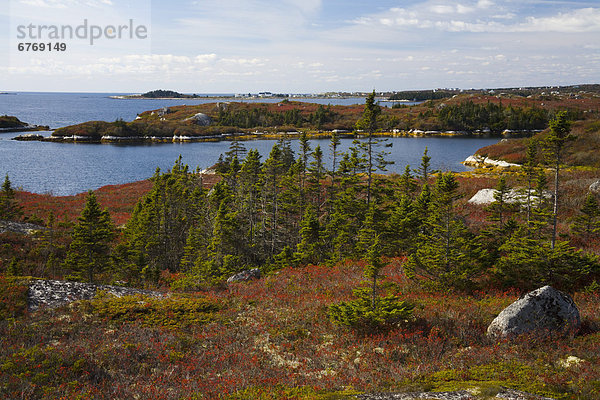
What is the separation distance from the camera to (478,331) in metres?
12.4

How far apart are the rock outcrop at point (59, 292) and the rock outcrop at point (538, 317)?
14465mm

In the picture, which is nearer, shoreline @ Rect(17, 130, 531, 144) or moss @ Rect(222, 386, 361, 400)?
moss @ Rect(222, 386, 361, 400)

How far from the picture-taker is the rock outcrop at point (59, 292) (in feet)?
49.1

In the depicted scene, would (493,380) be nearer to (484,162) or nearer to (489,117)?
(484,162)

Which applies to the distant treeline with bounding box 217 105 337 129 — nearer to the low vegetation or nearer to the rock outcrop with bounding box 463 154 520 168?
→ the low vegetation

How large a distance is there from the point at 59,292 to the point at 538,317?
726 inches

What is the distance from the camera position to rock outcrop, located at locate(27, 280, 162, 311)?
49.1 ft

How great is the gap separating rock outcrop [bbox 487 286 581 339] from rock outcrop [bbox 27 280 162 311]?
14.5 metres

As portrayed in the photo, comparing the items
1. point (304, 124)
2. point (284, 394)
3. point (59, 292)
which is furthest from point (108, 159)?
point (284, 394)

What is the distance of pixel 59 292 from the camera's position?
1585 centimetres

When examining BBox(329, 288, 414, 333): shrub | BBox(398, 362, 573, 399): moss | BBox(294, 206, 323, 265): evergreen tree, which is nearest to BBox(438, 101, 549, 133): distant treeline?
BBox(294, 206, 323, 265): evergreen tree

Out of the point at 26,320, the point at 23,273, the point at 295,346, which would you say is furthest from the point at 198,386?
the point at 23,273

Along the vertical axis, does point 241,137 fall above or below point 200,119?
below

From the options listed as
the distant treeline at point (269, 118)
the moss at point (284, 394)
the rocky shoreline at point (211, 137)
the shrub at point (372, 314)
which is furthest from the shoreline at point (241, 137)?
the moss at point (284, 394)
